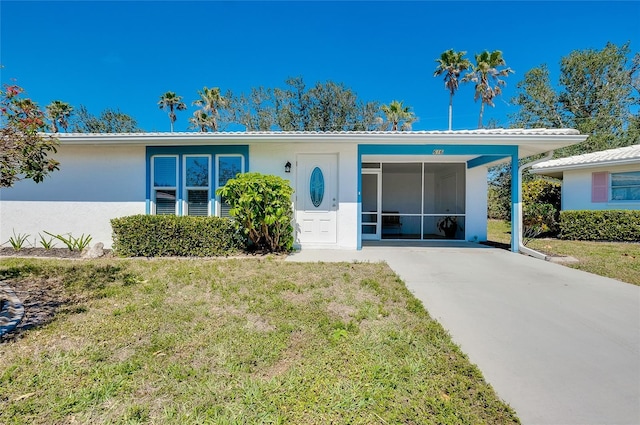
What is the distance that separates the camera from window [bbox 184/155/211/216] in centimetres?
771

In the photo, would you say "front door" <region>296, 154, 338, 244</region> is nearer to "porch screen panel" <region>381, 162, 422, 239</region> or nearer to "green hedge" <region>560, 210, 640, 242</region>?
"porch screen panel" <region>381, 162, 422, 239</region>

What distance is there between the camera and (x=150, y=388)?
2.13 meters

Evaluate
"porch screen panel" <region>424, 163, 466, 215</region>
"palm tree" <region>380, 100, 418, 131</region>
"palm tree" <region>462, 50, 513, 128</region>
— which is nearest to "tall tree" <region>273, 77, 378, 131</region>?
"palm tree" <region>380, 100, 418, 131</region>

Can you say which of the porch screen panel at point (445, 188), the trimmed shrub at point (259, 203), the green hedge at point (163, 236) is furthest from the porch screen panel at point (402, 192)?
the green hedge at point (163, 236)

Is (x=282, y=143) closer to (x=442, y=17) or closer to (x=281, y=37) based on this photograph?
(x=442, y=17)

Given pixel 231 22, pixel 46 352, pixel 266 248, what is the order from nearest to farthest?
pixel 46 352, pixel 266 248, pixel 231 22

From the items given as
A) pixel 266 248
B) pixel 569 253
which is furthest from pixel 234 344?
pixel 569 253

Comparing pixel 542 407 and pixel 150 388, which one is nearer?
pixel 542 407

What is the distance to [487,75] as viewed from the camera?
20703 millimetres

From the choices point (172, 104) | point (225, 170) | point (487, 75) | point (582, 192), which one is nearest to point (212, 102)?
point (172, 104)

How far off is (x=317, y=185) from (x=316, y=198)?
0.36m

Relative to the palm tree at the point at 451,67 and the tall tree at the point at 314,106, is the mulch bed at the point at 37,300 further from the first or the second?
the palm tree at the point at 451,67

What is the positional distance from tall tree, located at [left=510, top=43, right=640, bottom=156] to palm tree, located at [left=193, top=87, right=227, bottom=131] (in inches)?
900

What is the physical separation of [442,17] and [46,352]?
1392 cm
